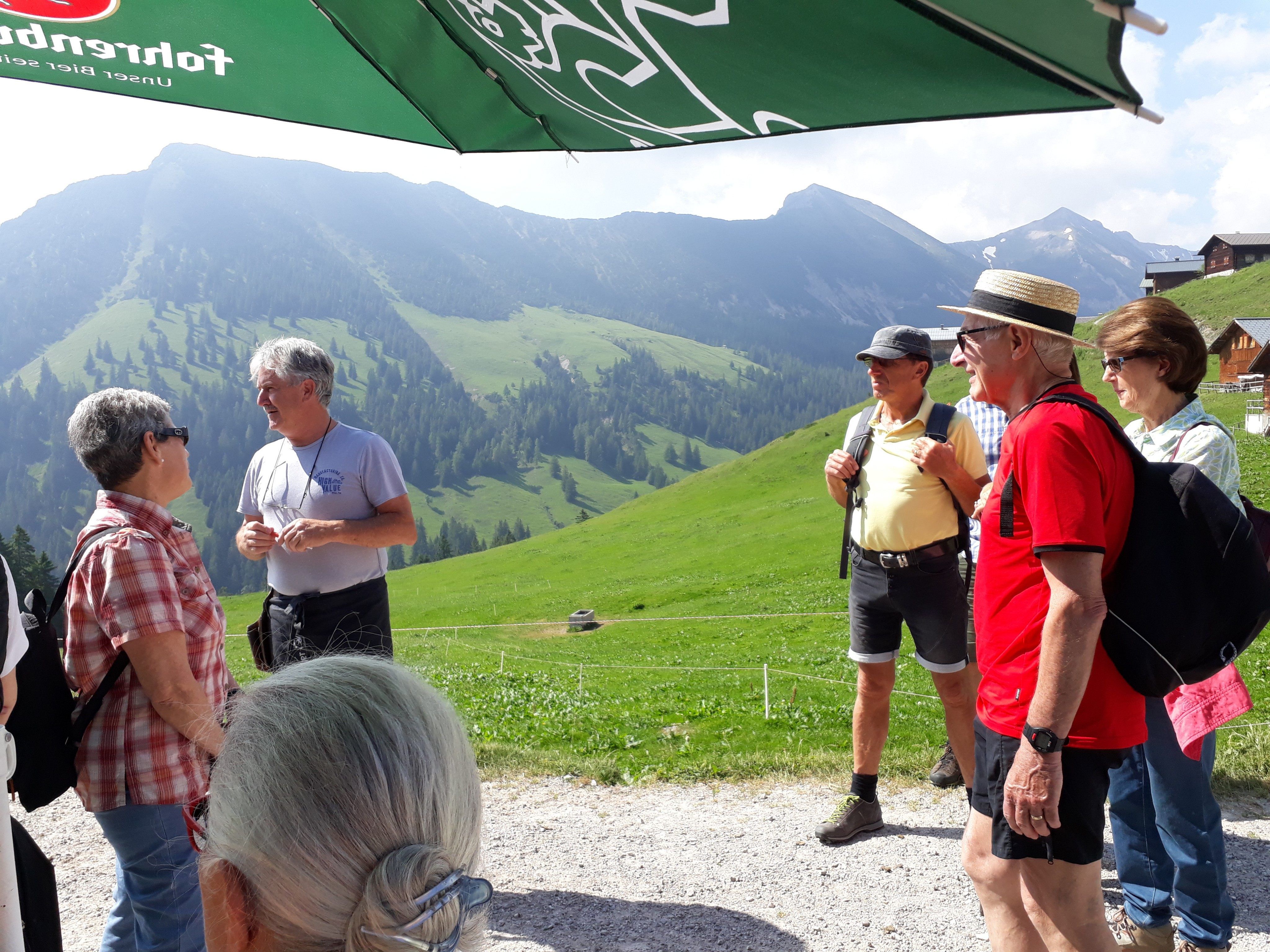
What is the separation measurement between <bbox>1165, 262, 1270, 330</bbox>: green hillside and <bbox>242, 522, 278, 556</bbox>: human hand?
258 feet

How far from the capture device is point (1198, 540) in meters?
2.69

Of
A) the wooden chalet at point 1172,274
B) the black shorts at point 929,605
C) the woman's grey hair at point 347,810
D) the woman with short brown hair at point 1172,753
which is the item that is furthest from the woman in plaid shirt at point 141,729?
the wooden chalet at point 1172,274

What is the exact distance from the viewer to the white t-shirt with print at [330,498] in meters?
4.65

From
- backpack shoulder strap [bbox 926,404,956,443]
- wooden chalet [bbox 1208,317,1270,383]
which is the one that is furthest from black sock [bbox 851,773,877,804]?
wooden chalet [bbox 1208,317,1270,383]

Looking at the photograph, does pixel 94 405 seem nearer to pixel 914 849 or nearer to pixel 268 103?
pixel 268 103

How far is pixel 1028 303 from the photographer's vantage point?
3.05m

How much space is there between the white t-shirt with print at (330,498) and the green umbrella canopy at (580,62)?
1.96 meters

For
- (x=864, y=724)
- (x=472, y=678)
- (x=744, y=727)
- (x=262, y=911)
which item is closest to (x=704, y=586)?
(x=472, y=678)

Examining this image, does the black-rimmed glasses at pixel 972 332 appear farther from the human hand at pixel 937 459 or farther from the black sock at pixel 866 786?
the black sock at pixel 866 786

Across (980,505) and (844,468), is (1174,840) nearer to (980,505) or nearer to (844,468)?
(980,505)

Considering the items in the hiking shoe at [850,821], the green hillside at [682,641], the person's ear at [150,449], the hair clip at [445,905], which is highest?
the person's ear at [150,449]

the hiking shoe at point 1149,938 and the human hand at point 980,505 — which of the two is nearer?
the hiking shoe at point 1149,938

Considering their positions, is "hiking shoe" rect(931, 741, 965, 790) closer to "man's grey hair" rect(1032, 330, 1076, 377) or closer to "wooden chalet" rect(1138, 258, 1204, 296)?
"man's grey hair" rect(1032, 330, 1076, 377)

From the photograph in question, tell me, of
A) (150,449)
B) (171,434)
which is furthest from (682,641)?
(150,449)
